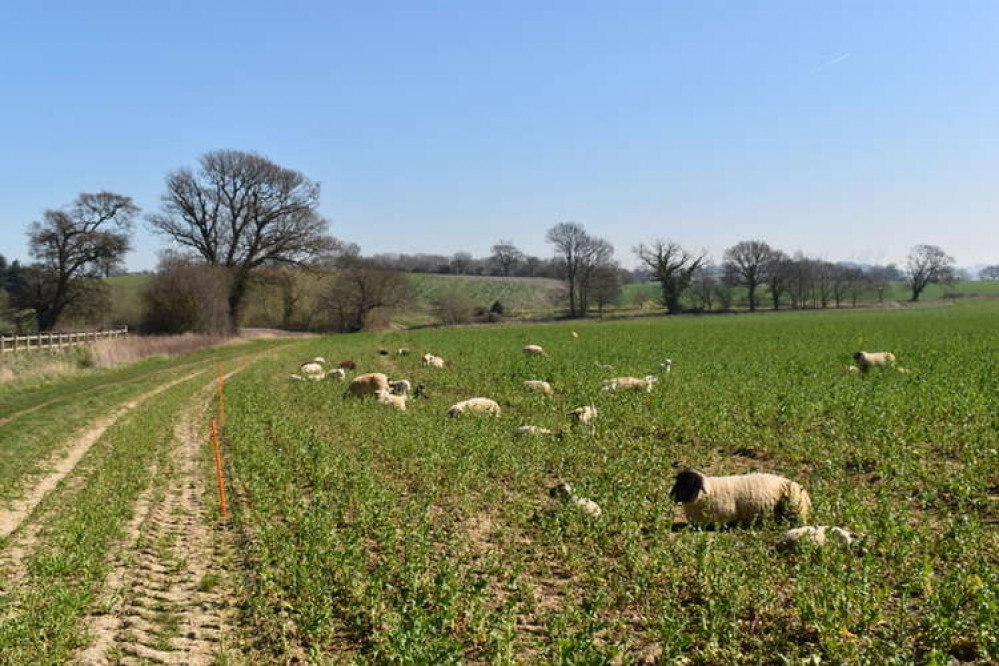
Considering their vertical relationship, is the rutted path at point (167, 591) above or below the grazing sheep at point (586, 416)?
below

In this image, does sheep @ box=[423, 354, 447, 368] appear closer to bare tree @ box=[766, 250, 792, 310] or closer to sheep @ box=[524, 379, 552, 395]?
sheep @ box=[524, 379, 552, 395]

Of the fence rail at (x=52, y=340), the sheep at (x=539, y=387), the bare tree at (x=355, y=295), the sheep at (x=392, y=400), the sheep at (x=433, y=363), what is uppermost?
the bare tree at (x=355, y=295)

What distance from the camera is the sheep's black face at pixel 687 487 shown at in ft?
27.5

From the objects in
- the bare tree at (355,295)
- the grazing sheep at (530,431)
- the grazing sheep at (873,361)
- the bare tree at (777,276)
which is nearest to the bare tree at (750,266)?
the bare tree at (777,276)

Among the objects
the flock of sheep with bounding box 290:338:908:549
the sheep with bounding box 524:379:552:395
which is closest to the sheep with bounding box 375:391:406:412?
the sheep with bounding box 524:379:552:395

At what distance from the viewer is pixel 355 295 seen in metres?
73.2

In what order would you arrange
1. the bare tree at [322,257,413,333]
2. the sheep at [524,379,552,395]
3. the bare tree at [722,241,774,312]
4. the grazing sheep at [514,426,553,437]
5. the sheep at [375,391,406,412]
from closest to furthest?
the grazing sheep at [514,426,553,437], the sheep at [375,391,406,412], the sheep at [524,379,552,395], the bare tree at [322,257,413,333], the bare tree at [722,241,774,312]

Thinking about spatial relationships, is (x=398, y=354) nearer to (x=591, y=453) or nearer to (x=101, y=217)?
(x=591, y=453)

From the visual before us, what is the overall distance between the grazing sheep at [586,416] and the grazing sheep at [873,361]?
1239cm

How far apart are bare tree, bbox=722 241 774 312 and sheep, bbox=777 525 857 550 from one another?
333ft

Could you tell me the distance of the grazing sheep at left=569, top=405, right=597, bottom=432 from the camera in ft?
48.9

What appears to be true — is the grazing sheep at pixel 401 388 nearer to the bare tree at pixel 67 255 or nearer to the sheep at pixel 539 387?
the sheep at pixel 539 387

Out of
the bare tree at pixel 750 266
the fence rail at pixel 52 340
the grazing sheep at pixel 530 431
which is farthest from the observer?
the bare tree at pixel 750 266

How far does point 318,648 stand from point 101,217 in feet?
187
